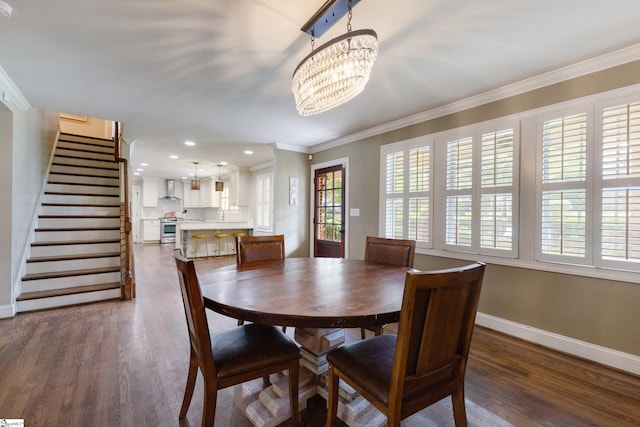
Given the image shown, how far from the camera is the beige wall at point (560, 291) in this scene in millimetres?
2018

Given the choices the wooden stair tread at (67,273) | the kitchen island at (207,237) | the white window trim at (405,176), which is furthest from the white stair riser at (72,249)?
the white window trim at (405,176)

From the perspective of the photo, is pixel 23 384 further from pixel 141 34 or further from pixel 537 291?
pixel 537 291

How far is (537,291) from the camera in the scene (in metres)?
2.42

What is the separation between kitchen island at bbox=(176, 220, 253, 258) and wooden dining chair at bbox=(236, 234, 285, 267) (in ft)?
15.0

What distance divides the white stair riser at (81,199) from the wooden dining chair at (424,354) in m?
4.92

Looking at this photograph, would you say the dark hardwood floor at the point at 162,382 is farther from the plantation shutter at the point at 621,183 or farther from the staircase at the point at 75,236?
the plantation shutter at the point at 621,183

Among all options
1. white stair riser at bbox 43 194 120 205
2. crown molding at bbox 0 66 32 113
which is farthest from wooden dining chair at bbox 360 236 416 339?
white stair riser at bbox 43 194 120 205

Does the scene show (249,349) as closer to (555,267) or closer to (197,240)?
(555,267)

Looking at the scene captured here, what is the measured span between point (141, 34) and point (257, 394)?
8.17 ft

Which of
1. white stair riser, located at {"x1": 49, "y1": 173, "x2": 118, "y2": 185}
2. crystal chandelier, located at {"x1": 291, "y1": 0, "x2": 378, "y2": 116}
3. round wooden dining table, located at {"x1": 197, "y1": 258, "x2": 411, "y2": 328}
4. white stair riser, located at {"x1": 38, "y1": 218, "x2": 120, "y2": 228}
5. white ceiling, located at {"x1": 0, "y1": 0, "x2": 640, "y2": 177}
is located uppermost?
white ceiling, located at {"x1": 0, "y1": 0, "x2": 640, "y2": 177}

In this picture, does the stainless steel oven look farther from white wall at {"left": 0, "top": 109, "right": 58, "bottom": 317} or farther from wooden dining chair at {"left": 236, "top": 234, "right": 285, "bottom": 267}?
wooden dining chair at {"left": 236, "top": 234, "right": 285, "bottom": 267}

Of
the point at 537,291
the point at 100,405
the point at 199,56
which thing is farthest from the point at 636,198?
the point at 100,405

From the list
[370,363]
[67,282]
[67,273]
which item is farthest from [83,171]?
[370,363]

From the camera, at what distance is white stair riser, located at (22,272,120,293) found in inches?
127
